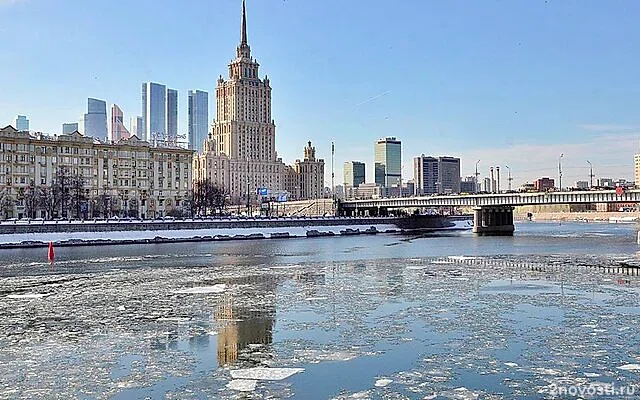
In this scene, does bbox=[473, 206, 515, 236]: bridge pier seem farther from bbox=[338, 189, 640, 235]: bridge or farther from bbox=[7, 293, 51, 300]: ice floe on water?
bbox=[7, 293, 51, 300]: ice floe on water

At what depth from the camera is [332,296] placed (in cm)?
2983


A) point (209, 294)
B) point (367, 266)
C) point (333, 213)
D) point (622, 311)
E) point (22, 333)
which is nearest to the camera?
point (22, 333)

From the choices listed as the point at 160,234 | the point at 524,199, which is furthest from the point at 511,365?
Result: the point at 524,199

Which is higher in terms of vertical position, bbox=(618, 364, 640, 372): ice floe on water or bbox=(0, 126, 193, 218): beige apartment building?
bbox=(0, 126, 193, 218): beige apartment building

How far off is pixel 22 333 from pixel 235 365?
868cm

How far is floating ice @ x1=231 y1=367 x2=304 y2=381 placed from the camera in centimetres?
1555

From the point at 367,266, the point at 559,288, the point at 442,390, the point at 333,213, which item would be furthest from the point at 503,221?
the point at 442,390

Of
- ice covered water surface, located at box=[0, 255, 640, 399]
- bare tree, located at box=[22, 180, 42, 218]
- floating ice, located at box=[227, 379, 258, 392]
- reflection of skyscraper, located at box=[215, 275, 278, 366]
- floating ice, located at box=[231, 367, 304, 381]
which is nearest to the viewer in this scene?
floating ice, located at box=[227, 379, 258, 392]

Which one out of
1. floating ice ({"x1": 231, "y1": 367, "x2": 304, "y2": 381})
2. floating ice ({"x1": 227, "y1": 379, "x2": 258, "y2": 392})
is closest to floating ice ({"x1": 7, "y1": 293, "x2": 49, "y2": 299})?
floating ice ({"x1": 231, "y1": 367, "x2": 304, "y2": 381})

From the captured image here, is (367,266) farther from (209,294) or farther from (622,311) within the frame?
(622,311)

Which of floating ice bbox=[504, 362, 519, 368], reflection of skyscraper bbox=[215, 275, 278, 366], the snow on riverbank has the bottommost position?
floating ice bbox=[504, 362, 519, 368]

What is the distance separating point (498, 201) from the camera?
128 metres

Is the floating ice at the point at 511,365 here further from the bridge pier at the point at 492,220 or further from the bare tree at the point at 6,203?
the bare tree at the point at 6,203

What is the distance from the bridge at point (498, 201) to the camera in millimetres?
112562
